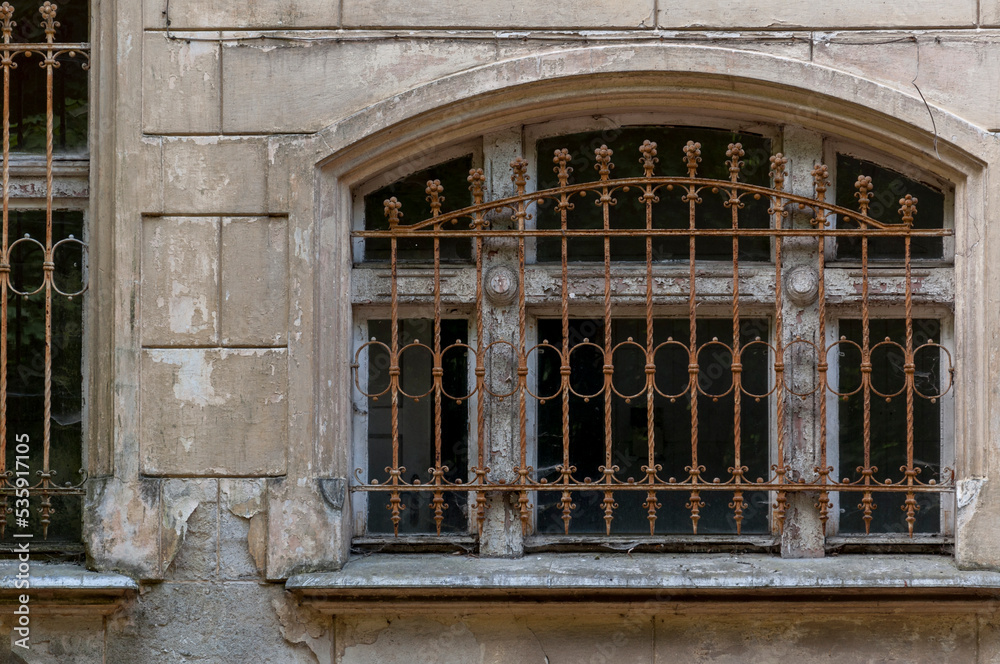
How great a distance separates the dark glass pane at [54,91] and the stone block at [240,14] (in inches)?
17.8

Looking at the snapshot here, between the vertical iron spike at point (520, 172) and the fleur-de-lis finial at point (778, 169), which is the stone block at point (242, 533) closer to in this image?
the vertical iron spike at point (520, 172)

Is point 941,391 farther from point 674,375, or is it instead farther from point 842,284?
point 674,375

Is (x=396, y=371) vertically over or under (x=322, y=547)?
over

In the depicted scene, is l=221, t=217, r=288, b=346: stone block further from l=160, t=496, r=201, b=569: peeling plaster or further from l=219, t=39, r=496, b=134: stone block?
l=160, t=496, r=201, b=569: peeling plaster

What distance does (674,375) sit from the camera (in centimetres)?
→ 365

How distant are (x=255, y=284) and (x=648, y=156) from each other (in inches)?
61.9

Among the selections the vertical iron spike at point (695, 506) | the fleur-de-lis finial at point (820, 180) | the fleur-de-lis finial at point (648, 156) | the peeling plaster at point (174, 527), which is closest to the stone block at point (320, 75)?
the fleur-de-lis finial at point (648, 156)

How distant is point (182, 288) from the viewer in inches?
138

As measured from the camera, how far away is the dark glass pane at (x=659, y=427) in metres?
3.63

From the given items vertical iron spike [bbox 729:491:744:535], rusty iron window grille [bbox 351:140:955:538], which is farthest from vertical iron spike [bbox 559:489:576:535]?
vertical iron spike [bbox 729:491:744:535]

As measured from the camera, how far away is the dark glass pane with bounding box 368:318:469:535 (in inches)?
144

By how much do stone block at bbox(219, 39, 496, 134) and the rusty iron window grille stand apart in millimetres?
424

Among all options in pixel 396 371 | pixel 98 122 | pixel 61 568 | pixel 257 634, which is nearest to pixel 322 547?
pixel 257 634

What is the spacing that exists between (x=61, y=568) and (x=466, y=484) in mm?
1569
